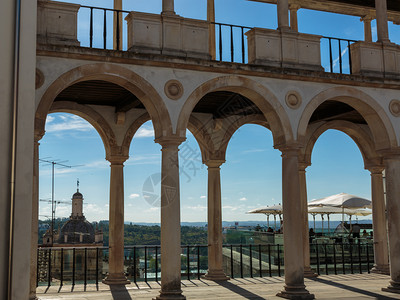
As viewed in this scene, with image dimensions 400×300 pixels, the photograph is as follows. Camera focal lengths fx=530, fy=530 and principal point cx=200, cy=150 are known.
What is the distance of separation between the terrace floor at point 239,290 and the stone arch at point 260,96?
4010 millimetres

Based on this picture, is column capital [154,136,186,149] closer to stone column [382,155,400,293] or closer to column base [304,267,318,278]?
stone column [382,155,400,293]

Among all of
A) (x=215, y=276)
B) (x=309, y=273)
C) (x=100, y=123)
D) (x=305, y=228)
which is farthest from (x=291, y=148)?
(x=100, y=123)

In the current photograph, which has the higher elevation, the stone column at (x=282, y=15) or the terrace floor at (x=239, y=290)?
the stone column at (x=282, y=15)

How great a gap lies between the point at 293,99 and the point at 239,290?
5238mm

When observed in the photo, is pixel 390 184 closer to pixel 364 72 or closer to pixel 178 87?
pixel 364 72

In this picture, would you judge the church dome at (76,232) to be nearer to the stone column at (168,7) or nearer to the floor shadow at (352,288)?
the floor shadow at (352,288)

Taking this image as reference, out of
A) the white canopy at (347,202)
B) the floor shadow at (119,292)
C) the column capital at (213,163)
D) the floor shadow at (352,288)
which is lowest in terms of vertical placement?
the floor shadow at (352,288)

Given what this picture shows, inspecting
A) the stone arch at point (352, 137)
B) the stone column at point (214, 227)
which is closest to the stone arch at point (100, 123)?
the stone column at point (214, 227)

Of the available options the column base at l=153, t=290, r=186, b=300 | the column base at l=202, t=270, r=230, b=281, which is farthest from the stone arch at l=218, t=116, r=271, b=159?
the column base at l=153, t=290, r=186, b=300

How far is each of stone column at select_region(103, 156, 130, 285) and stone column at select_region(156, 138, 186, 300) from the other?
404cm

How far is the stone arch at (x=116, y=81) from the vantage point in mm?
11172

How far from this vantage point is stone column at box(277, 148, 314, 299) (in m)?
12.8

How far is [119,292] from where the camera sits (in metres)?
13.8

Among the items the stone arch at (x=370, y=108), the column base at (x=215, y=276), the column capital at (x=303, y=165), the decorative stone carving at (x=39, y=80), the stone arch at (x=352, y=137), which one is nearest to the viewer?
the decorative stone carving at (x=39, y=80)
